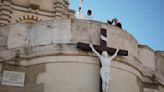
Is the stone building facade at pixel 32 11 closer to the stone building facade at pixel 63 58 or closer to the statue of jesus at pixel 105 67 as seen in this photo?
the stone building facade at pixel 63 58

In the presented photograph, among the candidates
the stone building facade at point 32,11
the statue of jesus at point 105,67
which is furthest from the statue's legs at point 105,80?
the stone building facade at point 32,11

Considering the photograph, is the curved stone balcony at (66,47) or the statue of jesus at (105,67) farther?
the curved stone balcony at (66,47)

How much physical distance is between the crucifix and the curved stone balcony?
0.76 feet

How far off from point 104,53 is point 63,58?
1.58 m

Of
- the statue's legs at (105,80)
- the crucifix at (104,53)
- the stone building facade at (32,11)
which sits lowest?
the statue's legs at (105,80)

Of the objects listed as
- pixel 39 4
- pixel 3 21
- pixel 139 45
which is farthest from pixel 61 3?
pixel 139 45

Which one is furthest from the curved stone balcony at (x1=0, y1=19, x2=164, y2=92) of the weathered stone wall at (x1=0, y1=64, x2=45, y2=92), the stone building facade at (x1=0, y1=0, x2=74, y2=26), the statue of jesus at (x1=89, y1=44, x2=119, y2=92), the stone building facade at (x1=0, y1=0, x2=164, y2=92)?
the stone building facade at (x1=0, y1=0, x2=74, y2=26)

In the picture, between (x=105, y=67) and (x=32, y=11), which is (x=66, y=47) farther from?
(x=32, y=11)

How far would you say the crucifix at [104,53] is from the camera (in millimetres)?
15312

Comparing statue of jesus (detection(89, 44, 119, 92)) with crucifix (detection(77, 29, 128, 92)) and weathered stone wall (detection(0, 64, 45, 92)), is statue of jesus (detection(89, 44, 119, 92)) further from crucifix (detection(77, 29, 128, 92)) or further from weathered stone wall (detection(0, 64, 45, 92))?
weathered stone wall (detection(0, 64, 45, 92))

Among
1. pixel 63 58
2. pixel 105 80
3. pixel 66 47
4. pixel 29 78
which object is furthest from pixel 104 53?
pixel 29 78

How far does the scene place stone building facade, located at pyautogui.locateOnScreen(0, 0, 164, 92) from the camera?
1551cm

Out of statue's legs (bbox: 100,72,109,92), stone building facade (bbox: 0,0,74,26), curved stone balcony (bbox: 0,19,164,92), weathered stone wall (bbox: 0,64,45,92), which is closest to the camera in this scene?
statue's legs (bbox: 100,72,109,92)

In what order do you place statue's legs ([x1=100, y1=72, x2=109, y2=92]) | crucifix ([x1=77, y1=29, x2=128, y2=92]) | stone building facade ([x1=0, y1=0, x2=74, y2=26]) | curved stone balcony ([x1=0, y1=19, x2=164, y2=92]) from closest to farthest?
statue's legs ([x1=100, y1=72, x2=109, y2=92]), crucifix ([x1=77, y1=29, x2=128, y2=92]), curved stone balcony ([x1=0, y1=19, x2=164, y2=92]), stone building facade ([x1=0, y1=0, x2=74, y2=26])
